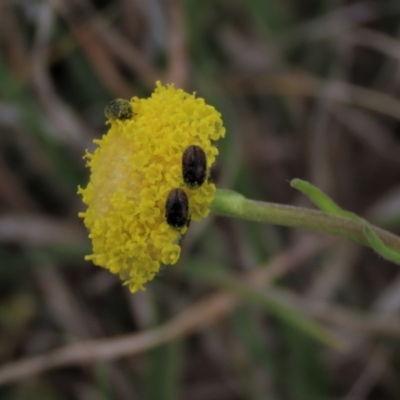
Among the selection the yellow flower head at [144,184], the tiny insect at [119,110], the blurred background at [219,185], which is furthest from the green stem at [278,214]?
the blurred background at [219,185]

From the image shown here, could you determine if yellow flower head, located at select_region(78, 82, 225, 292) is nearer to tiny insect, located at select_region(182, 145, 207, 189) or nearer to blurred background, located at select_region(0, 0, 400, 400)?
tiny insect, located at select_region(182, 145, 207, 189)

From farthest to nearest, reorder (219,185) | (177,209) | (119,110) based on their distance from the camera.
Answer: (219,185)
(119,110)
(177,209)

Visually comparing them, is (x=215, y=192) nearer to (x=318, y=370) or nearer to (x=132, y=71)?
(x=318, y=370)

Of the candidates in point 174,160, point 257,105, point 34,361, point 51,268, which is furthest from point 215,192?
point 257,105

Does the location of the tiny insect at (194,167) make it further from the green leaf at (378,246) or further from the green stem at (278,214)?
the green leaf at (378,246)

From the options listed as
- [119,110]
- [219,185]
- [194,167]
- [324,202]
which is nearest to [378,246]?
[324,202]

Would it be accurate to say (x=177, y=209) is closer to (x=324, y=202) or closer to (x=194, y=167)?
(x=194, y=167)
